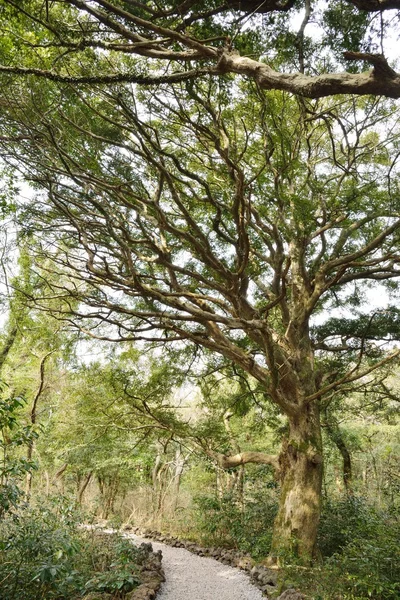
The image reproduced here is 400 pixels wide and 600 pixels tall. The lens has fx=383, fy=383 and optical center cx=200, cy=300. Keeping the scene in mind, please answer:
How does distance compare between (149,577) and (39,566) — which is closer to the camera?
(39,566)

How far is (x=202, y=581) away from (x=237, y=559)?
4.22 ft

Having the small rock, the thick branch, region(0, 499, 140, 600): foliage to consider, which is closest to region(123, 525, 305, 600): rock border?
the small rock

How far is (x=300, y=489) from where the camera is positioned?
5879mm

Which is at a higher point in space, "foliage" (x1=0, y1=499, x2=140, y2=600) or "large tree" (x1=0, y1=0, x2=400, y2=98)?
"large tree" (x1=0, y1=0, x2=400, y2=98)

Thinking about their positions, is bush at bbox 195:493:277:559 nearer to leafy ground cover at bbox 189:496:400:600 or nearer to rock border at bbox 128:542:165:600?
leafy ground cover at bbox 189:496:400:600

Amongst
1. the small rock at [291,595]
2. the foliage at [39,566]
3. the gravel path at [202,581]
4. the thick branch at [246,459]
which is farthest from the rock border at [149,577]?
the thick branch at [246,459]

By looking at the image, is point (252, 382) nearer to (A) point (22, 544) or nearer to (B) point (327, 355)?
(B) point (327, 355)

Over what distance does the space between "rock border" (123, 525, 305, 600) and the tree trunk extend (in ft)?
1.10

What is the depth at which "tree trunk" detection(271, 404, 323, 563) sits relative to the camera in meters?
5.63

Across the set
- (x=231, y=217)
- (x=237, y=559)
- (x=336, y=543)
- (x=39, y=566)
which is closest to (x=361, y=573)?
(x=39, y=566)

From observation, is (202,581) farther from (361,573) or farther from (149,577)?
(361,573)

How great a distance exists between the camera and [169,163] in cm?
604

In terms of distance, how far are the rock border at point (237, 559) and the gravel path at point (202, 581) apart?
132 millimetres

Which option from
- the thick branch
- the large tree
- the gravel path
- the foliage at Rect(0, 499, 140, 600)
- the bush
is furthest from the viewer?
the bush
